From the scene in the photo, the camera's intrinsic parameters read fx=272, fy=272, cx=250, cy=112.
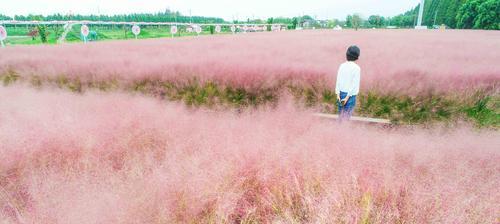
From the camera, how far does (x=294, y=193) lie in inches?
86.2

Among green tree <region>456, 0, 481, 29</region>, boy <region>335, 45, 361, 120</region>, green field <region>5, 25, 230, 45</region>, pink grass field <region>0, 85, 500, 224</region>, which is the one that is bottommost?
pink grass field <region>0, 85, 500, 224</region>

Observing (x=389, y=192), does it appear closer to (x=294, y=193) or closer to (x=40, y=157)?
(x=294, y=193)

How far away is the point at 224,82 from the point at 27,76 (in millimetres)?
4913

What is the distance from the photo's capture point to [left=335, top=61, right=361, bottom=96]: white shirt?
384 centimetres

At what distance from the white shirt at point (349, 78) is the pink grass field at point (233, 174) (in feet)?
2.48

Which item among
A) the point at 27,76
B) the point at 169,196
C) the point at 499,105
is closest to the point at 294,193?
the point at 169,196

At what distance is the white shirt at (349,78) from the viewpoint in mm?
3844

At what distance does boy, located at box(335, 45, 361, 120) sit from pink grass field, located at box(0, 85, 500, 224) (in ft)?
2.39

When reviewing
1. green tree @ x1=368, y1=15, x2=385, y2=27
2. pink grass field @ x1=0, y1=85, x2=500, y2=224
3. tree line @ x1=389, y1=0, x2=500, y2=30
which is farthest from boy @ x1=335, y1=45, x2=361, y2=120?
green tree @ x1=368, y1=15, x2=385, y2=27

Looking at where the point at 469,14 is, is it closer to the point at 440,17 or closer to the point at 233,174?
the point at 440,17

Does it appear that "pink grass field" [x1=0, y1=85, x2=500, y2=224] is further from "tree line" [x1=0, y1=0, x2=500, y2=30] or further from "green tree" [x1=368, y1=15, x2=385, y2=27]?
"green tree" [x1=368, y1=15, x2=385, y2=27]

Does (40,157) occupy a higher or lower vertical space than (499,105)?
lower

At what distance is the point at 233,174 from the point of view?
2312 millimetres

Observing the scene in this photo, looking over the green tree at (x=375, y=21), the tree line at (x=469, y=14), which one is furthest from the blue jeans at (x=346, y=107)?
the green tree at (x=375, y=21)
